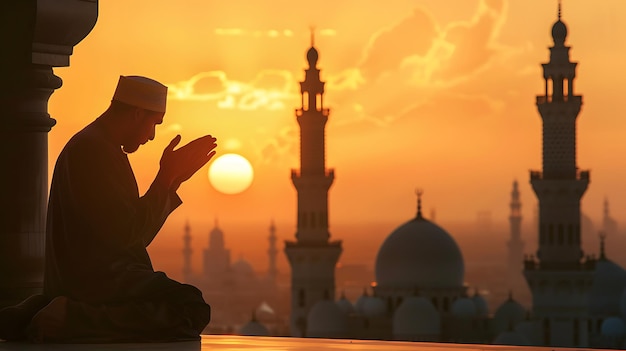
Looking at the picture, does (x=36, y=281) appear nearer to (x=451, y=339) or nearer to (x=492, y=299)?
(x=451, y=339)

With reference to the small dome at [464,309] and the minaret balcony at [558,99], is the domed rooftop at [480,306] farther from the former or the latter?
the minaret balcony at [558,99]

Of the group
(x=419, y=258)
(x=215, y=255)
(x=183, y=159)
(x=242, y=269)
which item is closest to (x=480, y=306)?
(x=419, y=258)

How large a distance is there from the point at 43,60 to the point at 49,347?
229cm

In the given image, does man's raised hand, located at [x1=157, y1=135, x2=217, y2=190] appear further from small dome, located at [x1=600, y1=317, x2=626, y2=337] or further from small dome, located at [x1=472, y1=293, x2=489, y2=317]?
small dome, located at [x1=472, y1=293, x2=489, y2=317]

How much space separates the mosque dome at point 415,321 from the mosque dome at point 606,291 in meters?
7.51

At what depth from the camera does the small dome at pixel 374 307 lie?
6788cm

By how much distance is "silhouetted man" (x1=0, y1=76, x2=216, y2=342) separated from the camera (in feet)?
29.5

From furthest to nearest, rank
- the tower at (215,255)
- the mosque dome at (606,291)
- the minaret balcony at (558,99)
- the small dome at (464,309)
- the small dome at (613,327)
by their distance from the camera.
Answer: the tower at (215,255)
the small dome at (464,309)
the mosque dome at (606,291)
the small dome at (613,327)
the minaret balcony at (558,99)

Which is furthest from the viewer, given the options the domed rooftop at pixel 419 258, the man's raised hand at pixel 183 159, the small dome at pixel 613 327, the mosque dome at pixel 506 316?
the domed rooftop at pixel 419 258

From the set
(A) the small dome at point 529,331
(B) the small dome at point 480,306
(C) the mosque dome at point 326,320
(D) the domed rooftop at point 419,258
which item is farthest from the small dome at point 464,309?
(C) the mosque dome at point 326,320

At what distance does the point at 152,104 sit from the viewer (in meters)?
9.37

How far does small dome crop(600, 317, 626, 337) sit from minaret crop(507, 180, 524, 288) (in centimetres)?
8620

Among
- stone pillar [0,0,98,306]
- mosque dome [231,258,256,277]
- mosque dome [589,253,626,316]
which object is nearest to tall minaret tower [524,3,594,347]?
mosque dome [589,253,626,316]

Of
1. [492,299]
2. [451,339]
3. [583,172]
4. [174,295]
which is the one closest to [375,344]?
[174,295]
